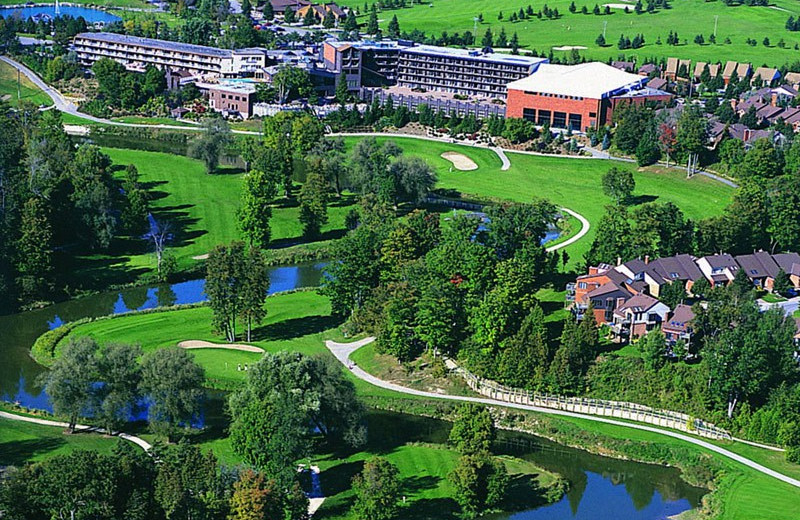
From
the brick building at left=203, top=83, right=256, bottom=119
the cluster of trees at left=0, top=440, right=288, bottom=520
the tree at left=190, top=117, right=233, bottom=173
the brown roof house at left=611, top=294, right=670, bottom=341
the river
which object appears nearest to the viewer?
the cluster of trees at left=0, top=440, right=288, bottom=520

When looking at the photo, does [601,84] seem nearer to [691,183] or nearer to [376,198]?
[691,183]

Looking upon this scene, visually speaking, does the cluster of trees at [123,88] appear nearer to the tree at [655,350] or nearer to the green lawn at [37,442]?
the green lawn at [37,442]

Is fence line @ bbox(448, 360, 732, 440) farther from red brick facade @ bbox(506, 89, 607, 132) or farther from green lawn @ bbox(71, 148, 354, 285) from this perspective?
red brick facade @ bbox(506, 89, 607, 132)

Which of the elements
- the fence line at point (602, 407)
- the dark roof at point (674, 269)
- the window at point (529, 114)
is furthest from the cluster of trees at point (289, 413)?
the window at point (529, 114)

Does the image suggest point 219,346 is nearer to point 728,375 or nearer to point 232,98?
point 728,375

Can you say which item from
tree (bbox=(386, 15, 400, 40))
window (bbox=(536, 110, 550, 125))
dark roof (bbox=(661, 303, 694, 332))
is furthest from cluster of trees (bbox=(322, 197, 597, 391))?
tree (bbox=(386, 15, 400, 40))

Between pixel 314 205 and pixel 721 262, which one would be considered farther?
pixel 314 205

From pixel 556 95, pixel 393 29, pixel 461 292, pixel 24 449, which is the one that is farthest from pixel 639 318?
pixel 393 29
